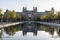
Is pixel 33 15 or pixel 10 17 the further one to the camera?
pixel 33 15

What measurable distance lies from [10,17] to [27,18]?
42.2m

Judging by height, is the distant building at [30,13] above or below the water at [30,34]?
below

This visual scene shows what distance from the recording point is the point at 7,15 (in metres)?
65.1

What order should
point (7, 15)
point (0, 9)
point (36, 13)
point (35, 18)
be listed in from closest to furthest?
point (0, 9)
point (7, 15)
point (35, 18)
point (36, 13)

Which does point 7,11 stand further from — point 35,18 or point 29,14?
point 29,14

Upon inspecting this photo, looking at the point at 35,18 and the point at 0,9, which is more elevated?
the point at 0,9

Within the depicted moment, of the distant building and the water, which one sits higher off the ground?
the water

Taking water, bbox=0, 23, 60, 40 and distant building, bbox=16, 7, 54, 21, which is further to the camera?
distant building, bbox=16, 7, 54, 21

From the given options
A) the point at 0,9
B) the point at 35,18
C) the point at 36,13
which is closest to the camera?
the point at 0,9

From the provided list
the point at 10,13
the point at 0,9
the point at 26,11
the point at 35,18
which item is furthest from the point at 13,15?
the point at 26,11

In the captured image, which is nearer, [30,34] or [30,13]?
[30,34]

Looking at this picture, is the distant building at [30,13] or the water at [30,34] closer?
the water at [30,34]

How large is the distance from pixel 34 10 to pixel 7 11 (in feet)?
154

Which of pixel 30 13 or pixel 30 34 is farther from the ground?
pixel 30 34
